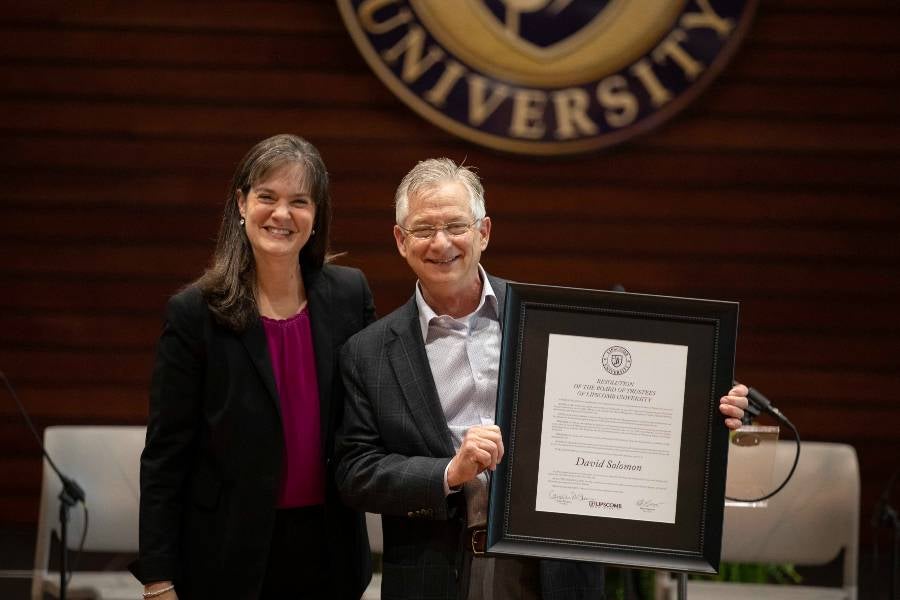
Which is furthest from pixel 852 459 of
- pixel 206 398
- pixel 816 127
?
pixel 206 398

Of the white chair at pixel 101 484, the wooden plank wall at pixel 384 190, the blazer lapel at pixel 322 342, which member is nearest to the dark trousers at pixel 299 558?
the blazer lapel at pixel 322 342

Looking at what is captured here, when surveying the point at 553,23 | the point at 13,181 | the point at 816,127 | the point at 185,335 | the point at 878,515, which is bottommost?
the point at 878,515

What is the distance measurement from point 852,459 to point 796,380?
123 centimetres

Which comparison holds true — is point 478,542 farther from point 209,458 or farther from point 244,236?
point 244,236

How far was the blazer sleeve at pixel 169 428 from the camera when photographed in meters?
2.32

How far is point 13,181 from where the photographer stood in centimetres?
486

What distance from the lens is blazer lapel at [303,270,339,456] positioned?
7.87 ft

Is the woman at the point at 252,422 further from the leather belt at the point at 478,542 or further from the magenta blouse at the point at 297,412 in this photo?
the leather belt at the point at 478,542

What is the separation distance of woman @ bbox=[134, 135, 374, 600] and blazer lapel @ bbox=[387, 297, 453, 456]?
22cm

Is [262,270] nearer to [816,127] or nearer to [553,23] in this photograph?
[553,23]

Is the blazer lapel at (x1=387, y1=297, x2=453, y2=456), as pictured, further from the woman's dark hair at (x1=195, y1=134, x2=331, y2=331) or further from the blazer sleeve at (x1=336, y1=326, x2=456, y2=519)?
the woman's dark hair at (x1=195, y1=134, x2=331, y2=331)

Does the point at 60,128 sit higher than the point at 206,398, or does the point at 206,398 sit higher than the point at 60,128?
the point at 60,128

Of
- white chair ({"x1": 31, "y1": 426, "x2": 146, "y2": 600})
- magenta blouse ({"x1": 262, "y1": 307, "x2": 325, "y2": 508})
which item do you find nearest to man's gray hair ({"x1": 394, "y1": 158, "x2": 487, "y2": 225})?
magenta blouse ({"x1": 262, "y1": 307, "x2": 325, "y2": 508})
